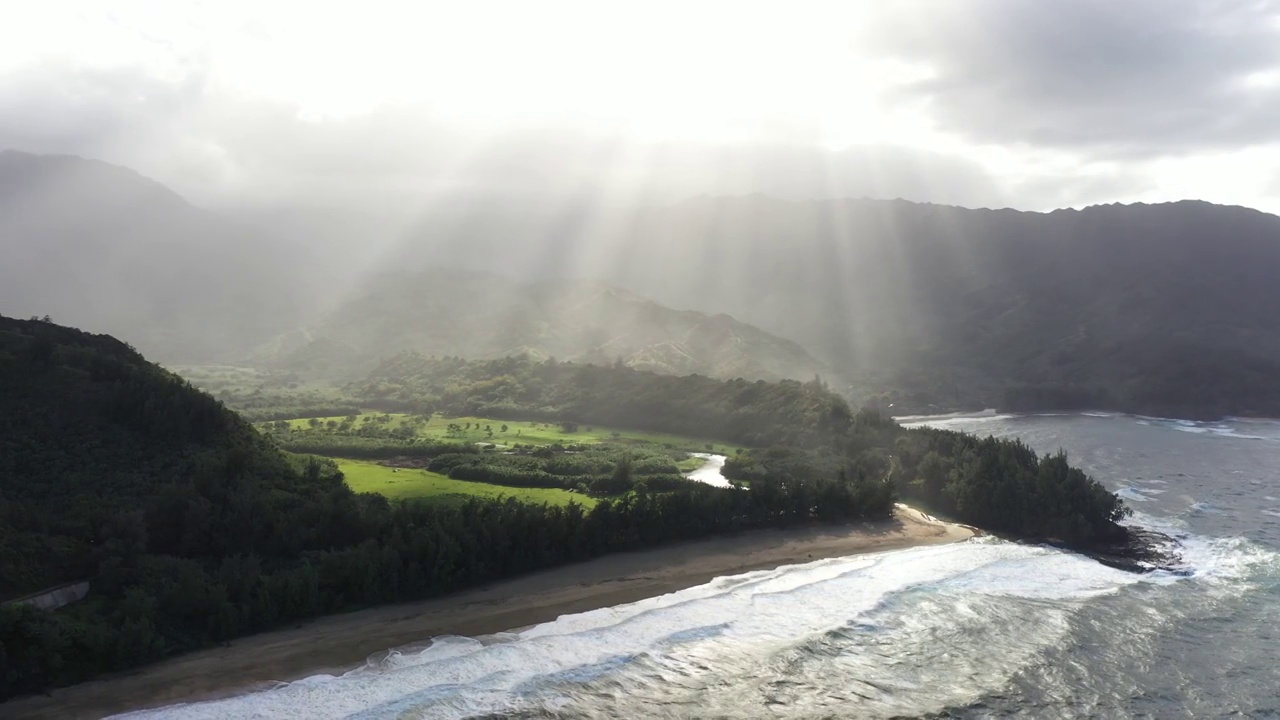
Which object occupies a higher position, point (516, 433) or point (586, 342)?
point (586, 342)

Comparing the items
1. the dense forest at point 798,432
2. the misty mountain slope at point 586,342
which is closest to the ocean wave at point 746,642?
the dense forest at point 798,432

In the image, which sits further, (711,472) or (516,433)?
(516,433)

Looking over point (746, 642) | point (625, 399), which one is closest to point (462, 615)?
point (746, 642)

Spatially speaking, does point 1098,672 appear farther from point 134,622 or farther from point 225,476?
point 225,476

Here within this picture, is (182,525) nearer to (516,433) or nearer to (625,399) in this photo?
(516,433)

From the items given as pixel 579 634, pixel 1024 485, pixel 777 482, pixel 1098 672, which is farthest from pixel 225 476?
pixel 1024 485

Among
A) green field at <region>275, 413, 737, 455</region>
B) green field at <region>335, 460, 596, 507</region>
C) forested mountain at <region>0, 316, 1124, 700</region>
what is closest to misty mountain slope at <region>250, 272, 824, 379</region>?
green field at <region>275, 413, 737, 455</region>
